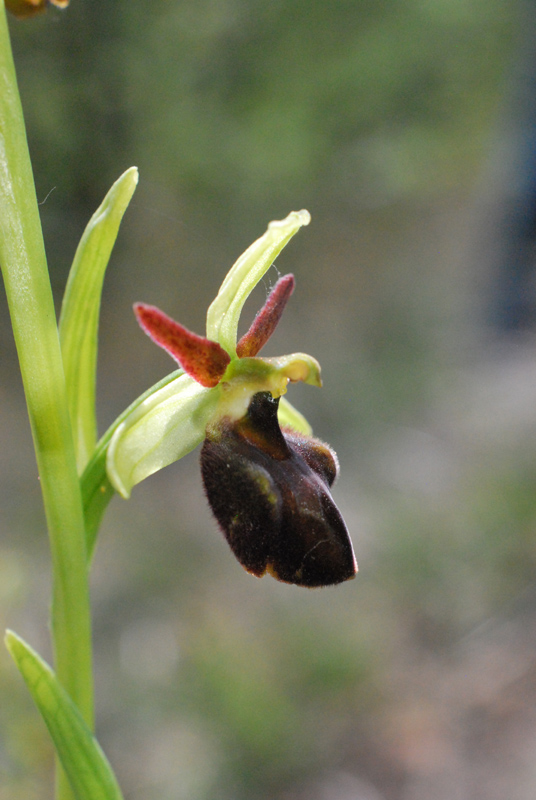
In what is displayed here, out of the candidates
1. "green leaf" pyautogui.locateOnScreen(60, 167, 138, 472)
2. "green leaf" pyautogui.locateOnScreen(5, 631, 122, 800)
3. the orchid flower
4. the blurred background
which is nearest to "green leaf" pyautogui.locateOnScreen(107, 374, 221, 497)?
the orchid flower

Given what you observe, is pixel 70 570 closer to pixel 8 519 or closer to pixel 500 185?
pixel 8 519

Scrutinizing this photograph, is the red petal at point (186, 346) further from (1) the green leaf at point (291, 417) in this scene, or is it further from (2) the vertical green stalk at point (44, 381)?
(1) the green leaf at point (291, 417)

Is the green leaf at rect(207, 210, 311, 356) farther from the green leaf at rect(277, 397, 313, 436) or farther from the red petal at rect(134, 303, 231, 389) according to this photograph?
A: the green leaf at rect(277, 397, 313, 436)

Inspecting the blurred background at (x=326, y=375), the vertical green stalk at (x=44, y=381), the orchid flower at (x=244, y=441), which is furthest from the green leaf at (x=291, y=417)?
the blurred background at (x=326, y=375)

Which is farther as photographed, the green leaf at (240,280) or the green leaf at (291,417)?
the green leaf at (291,417)

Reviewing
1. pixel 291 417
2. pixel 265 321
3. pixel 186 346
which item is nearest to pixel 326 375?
pixel 291 417

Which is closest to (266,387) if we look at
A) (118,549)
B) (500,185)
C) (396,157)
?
(118,549)
